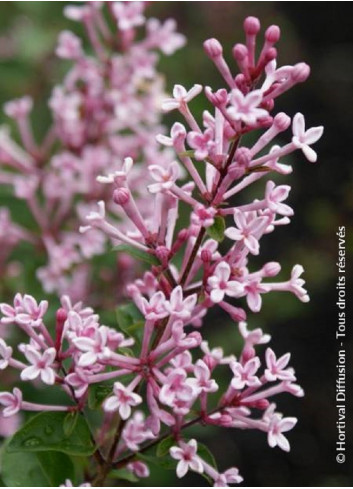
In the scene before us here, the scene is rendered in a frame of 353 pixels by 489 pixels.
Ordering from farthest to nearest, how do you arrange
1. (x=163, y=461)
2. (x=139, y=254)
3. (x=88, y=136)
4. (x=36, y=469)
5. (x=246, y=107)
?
(x=88, y=136) < (x=36, y=469) < (x=163, y=461) < (x=139, y=254) < (x=246, y=107)

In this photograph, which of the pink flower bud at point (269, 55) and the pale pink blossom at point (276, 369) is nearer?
the pink flower bud at point (269, 55)

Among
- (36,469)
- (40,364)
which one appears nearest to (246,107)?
(40,364)

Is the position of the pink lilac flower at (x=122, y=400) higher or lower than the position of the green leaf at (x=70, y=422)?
higher

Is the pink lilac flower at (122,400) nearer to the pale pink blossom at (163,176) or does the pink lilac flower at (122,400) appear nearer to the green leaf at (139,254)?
the green leaf at (139,254)

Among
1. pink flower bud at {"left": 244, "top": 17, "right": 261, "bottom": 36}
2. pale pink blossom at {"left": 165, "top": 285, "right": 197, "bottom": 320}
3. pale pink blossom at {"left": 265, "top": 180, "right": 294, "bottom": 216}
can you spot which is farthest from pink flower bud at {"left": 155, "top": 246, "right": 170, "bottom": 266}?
pink flower bud at {"left": 244, "top": 17, "right": 261, "bottom": 36}

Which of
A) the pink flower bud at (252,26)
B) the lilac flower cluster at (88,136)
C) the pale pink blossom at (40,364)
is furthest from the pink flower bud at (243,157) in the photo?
the lilac flower cluster at (88,136)

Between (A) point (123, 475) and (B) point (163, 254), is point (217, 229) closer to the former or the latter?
(B) point (163, 254)

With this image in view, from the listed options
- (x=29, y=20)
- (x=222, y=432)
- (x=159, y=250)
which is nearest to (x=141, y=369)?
(x=159, y=250)

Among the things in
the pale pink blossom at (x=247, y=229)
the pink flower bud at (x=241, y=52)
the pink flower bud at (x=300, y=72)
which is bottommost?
the pale pink blossom at (x=247, y=229)
